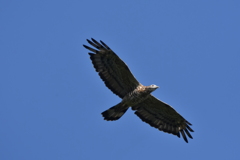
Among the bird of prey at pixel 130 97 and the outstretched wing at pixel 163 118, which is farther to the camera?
the outstretched wing at pixel 163 118

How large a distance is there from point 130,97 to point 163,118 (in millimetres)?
1989

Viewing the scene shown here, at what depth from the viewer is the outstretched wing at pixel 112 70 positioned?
18.3 metres

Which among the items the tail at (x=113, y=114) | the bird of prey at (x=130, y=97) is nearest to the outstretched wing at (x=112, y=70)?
the bird of prey at (x=130, y=97)

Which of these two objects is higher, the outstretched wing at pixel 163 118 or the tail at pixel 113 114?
the tail at pixel 113 114

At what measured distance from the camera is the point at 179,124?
778 inches

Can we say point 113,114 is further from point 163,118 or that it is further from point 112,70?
point 163,118

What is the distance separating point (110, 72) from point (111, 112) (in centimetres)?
157

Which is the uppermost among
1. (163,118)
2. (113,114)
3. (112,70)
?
(112,70)

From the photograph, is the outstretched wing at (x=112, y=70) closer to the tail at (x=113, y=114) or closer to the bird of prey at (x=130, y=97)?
the bird of prey at (x=130, y=97)

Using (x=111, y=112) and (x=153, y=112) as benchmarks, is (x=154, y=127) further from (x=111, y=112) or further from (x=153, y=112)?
(x=111, y=112)

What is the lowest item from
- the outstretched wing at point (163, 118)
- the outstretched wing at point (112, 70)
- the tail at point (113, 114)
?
the outstretched wing at point (163, 118)

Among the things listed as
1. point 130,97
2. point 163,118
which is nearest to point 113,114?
point 130,97

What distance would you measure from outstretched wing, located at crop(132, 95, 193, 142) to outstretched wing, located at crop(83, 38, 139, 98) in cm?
109

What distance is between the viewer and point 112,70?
1861cm
